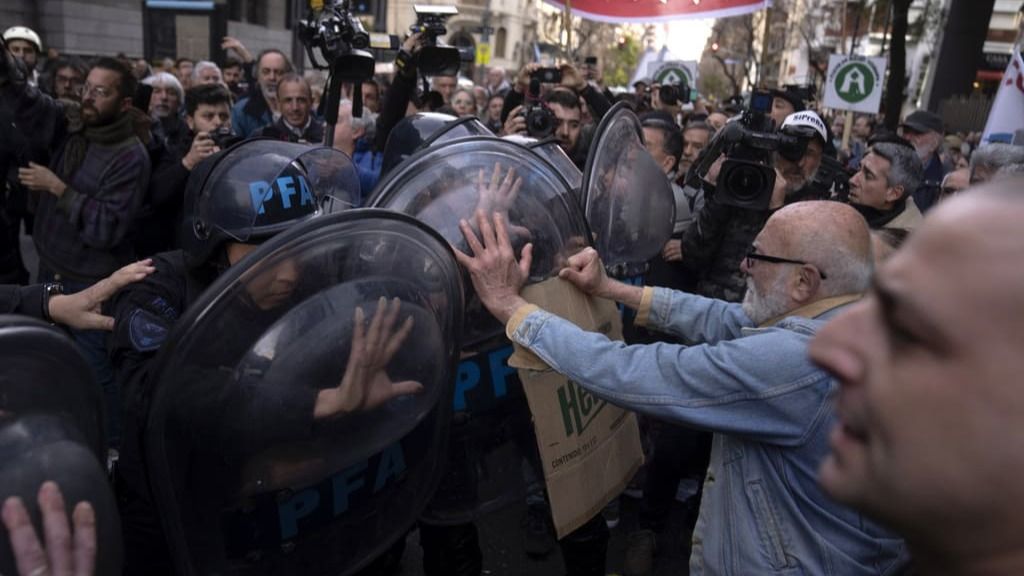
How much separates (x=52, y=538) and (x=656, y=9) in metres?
8.18

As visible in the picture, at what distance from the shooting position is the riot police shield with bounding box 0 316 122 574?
958 millimetres

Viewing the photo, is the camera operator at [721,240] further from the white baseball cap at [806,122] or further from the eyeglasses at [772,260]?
the eyeglasses at [772,260]

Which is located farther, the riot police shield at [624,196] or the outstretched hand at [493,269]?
the riot police shield at [624,196]

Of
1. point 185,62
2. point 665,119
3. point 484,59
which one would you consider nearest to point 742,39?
point 484,59

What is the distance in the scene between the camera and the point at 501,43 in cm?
5553

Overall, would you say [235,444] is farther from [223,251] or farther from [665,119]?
[665,119]

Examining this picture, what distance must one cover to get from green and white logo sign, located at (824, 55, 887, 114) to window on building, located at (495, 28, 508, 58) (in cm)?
4845

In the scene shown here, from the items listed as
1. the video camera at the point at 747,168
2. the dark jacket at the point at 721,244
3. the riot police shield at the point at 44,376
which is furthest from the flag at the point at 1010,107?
the riot police shield at the point at 44,376

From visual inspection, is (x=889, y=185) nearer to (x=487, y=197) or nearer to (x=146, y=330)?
(x=487, y=197)

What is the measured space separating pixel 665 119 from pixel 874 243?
254cm

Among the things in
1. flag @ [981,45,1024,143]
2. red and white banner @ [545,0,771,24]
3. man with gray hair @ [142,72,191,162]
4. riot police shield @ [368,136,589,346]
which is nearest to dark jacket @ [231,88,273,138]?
man with gray hair @ [142,72,191,162]

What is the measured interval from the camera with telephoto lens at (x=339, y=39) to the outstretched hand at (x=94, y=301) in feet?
6.99

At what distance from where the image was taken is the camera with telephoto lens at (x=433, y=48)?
425cm

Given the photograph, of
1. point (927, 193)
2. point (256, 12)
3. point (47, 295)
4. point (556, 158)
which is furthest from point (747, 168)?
point (256, 12)
